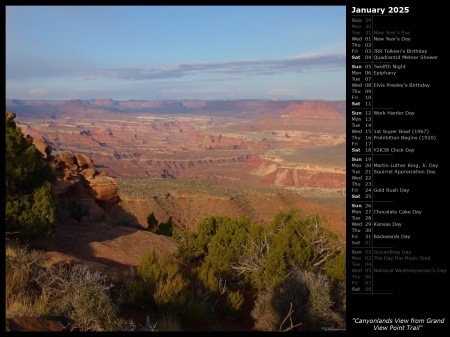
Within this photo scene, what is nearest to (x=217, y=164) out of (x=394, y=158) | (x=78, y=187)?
(x=78, y=187)

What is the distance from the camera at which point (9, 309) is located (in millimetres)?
4254

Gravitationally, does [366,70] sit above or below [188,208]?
above

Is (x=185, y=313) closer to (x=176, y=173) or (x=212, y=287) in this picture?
(x=212, y=287)

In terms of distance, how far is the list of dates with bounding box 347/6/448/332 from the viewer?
128 inches

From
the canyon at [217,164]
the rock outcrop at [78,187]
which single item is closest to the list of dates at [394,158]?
the canyon at [217,164]

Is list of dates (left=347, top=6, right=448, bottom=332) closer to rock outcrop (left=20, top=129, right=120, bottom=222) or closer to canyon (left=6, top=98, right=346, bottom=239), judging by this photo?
canyon (left=6, top=98, right=346, bottom=239)

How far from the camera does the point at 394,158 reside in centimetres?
335

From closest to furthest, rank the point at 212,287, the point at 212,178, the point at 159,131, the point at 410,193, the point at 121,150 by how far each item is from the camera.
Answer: the point at 410,193, the point at 212,287, the point at 212,178, the point at 121,150, the point at 159,131

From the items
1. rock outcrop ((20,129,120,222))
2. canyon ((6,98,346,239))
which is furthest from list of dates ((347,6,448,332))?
rock outcrop ((20,129,120,222))

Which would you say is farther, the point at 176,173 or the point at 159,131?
the point at 159,131

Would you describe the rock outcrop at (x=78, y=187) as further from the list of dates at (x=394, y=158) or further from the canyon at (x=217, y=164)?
the list of dates at (x=394, y=158)

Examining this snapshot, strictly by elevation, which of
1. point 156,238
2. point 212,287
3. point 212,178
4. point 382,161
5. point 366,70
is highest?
point 366,70

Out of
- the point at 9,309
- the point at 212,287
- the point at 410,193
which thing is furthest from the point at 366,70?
the point at 212,287

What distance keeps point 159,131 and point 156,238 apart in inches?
5993
